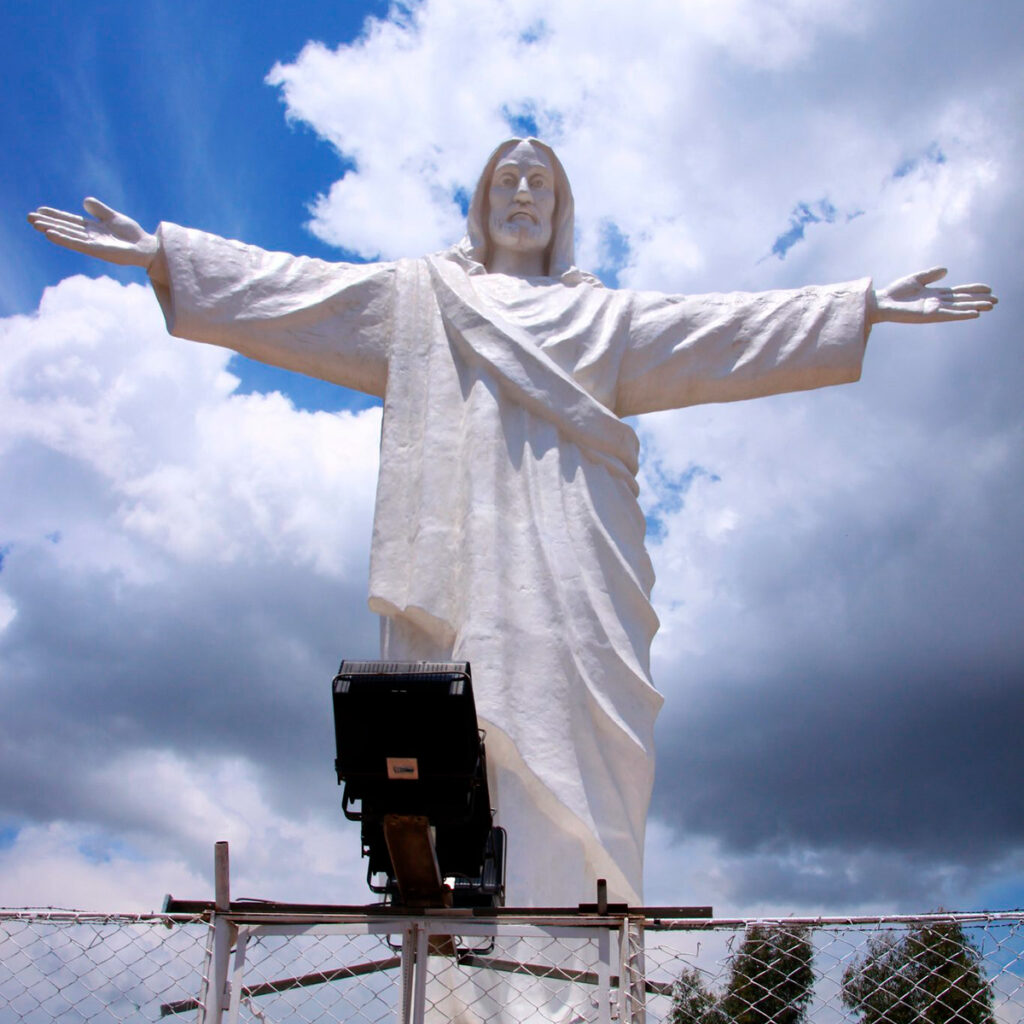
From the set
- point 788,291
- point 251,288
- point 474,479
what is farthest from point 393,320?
point 788,291

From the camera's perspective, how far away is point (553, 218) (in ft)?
29.5

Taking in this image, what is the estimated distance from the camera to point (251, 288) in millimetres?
7906

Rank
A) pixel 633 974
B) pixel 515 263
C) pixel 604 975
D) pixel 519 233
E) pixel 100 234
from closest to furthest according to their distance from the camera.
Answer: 1. pixel 604 975
2. pixel 633 974
3. pixel 100 234
4. pixel 519 233
5. pixel 515 263

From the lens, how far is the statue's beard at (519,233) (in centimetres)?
868

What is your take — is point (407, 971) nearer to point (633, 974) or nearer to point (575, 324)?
point (633, 974)

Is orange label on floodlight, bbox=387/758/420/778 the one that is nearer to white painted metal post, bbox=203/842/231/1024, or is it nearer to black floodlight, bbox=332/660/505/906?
black floodlight, bbox=332/660/505/906

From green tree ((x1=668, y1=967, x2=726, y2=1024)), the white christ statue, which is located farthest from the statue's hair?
green tree ((x1=668, y1=967, x2=726, y2=1024))

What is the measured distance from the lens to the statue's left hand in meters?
8.00

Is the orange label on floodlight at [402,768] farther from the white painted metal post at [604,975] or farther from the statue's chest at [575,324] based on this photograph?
the statue's chest at [575,324]

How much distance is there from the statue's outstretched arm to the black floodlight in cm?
506

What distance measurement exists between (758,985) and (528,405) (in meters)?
4.54

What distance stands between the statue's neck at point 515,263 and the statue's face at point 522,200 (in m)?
0.05

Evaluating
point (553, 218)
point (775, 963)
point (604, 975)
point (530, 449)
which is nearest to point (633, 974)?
point (604, 975)

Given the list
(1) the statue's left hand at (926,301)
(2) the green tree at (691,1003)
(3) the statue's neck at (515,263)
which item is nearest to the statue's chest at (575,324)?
(3) the statue's neck at (515,263)
